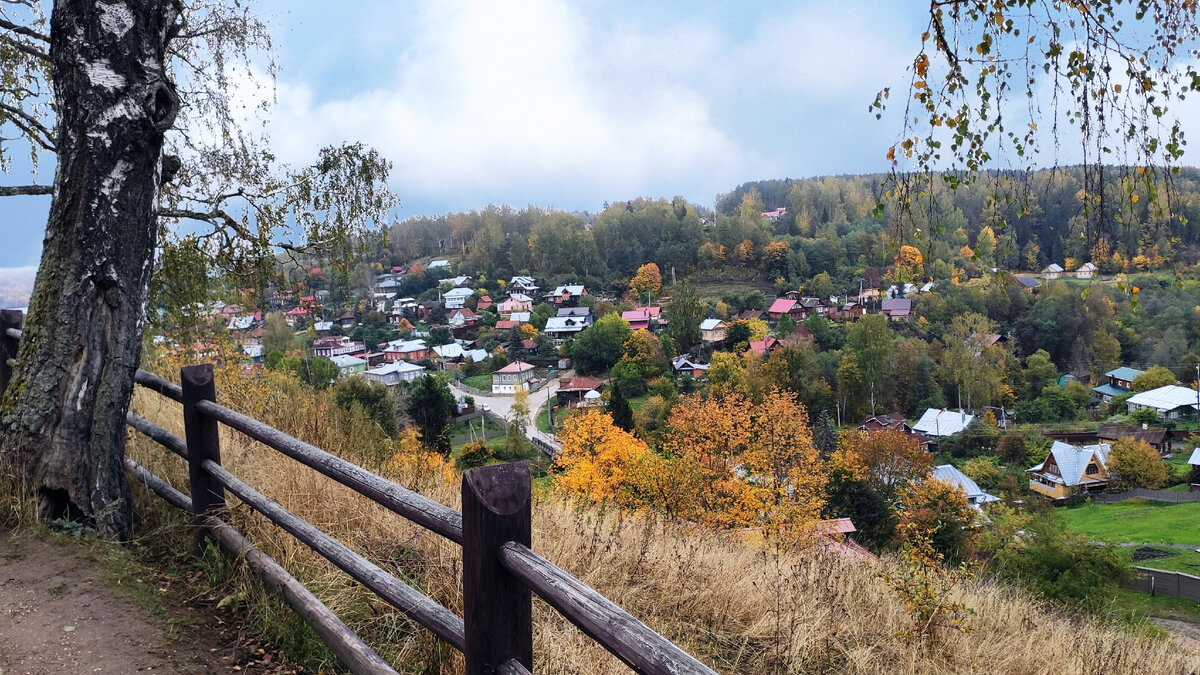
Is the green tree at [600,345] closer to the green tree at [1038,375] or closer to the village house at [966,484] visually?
the village house at [966,484]

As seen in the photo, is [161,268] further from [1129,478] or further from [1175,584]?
[1129,478]

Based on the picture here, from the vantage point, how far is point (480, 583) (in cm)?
164

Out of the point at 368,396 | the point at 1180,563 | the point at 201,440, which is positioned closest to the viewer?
the point at 201,440

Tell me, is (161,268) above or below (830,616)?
above

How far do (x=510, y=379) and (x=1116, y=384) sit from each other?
39866mm

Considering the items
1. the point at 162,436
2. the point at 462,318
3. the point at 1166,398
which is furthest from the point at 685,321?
the point at 162,436

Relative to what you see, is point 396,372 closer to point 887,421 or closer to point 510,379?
point 510,379

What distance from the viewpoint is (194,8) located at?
22.8 ft

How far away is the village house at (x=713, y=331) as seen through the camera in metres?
58.2

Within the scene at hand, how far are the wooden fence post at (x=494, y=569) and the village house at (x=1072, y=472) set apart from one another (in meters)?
36.1

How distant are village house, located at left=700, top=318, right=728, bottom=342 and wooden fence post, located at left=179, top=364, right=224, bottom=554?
55.6 meters

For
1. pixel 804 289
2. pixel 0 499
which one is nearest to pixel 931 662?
pixel 0 499

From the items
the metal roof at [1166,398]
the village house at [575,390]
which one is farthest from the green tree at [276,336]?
the metal roof at [1166,398]

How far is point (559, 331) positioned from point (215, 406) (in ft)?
196
